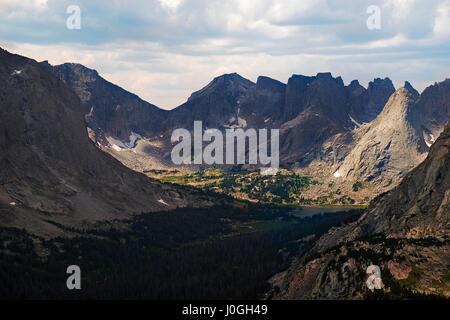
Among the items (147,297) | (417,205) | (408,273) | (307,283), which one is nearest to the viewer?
(408,273)

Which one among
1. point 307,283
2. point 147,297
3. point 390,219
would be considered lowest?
point 147,297

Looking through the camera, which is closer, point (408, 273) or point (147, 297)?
point (408, 273)
